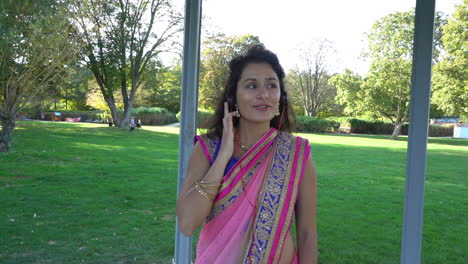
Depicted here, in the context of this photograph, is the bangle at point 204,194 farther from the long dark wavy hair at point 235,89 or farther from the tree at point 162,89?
the tree at point 162,89

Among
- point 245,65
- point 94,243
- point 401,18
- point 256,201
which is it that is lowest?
point 94,243

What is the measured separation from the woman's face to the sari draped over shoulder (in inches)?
3.7

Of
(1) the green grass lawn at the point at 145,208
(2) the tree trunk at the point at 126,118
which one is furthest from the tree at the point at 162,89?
(1) the green grass lawn at the point at 145,208

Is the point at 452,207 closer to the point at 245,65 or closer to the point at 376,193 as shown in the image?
the point at 376,193

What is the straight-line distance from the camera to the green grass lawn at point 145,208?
3.48 metres

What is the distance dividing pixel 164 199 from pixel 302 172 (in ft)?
14.8

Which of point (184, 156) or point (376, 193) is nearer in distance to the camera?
point (184, 156)

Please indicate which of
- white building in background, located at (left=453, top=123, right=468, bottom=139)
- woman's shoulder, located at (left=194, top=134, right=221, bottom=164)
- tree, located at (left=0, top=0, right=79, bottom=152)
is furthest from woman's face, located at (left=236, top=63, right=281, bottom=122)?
tree, located at (left=0, top=0, right=79, bottom=152)

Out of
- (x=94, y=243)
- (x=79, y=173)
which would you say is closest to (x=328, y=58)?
(x=79, y=173)

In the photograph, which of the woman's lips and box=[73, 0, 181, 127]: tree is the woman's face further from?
box=[73, 0, 181, 127]: tree

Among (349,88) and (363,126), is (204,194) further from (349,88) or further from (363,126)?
(363,126)

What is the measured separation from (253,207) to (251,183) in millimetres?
73

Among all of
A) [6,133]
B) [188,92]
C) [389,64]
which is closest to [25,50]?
[6,133]

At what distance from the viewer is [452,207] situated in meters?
5.22
